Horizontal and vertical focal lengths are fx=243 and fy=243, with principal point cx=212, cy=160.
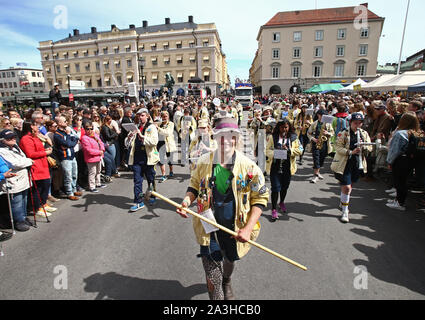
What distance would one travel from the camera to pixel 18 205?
4594mm

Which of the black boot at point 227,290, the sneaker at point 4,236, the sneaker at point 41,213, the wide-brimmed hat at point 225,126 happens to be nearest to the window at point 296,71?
the sneaker at point 41,213

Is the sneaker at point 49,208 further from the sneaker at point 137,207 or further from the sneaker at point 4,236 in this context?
the sneaker at point 137,207

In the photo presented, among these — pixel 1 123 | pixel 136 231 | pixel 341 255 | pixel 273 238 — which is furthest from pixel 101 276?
pixel 1 123

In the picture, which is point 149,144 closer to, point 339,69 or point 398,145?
point 398,145

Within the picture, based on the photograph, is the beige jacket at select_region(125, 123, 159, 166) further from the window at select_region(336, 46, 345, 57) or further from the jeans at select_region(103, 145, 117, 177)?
the window at select_region(336, 46, 345, 57)

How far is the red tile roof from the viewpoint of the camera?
51.1 metres

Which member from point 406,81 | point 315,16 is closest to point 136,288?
point 406,81

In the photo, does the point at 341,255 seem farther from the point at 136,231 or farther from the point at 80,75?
the point at 80,75

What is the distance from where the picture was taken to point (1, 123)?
5.14m

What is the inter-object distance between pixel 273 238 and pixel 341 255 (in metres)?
1.04

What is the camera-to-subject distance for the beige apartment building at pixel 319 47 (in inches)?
2005

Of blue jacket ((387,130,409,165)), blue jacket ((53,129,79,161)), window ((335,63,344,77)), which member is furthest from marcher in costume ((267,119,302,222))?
window ((335,63,344,77))

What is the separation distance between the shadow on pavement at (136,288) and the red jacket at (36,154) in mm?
2931

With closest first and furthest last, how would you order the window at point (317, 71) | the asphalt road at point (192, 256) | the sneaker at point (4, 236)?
the asphalt road at point (192, 256) < the sneaker at point (4, 236) < the window at point (317, 71)
